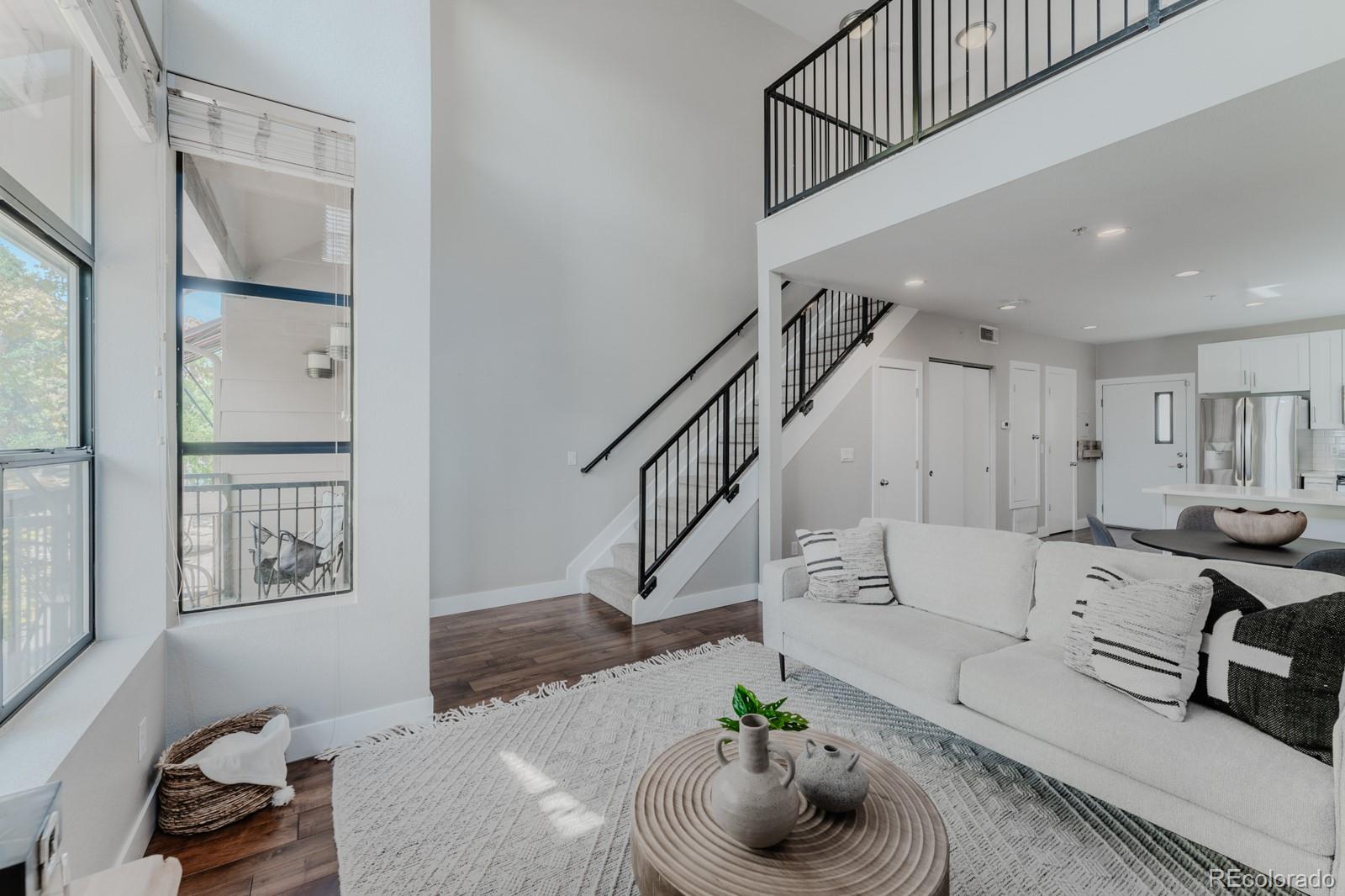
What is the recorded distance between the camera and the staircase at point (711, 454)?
4254mm

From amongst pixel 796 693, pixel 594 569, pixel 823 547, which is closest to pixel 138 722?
pixel 796 693

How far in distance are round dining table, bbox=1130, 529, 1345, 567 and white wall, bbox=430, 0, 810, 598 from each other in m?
3.54

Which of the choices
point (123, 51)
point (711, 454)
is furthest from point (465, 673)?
point (711, 454)

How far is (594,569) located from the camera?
4816mm

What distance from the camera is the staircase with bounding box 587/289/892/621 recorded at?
14.0 ft

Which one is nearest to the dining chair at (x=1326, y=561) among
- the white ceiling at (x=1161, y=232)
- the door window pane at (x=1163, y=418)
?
the white ceiling at (x=1161, y=232)

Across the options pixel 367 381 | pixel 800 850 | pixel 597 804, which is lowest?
pixel 597 804

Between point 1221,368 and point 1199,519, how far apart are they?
3.66 m

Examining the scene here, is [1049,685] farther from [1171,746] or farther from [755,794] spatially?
[755,794]

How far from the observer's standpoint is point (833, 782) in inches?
52.0

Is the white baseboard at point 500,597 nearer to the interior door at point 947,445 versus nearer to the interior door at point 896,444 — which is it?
the interior door at point 896,444

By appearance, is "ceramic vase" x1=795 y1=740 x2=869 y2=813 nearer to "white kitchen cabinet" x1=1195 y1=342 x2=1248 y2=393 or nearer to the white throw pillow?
the white throw pillow

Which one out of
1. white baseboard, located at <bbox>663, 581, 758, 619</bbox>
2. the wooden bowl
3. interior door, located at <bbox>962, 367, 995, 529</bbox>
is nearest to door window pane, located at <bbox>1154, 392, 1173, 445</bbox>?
interior door, located at <bbox>962, 367, 995, 529</bbox>

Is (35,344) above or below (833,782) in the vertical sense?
above
